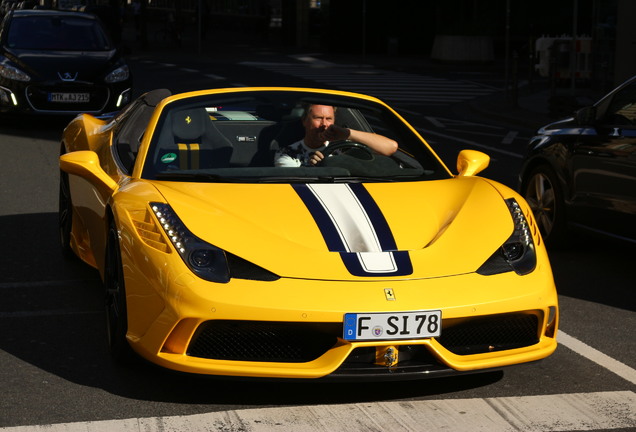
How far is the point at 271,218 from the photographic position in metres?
5.69

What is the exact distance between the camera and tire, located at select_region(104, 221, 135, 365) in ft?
18.8

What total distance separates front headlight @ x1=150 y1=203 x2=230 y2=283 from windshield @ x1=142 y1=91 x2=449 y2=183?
2.31 feet

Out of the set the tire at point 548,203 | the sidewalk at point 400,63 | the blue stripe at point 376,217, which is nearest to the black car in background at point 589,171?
the tire at point 548,203

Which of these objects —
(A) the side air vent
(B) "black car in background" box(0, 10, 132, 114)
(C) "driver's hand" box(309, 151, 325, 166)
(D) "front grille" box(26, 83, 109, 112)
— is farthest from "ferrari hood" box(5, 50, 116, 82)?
(A) the side air vent

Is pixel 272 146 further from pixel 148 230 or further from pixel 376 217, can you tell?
pixel 148 230

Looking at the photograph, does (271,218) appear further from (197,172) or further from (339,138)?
(339,138)

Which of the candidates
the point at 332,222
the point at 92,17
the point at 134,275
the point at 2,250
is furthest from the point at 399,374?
the point at 92,17

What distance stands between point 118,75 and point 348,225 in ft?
41.9

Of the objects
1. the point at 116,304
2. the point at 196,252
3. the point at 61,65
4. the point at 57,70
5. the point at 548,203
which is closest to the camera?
the point at 196,252

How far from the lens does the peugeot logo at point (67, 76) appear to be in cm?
1738

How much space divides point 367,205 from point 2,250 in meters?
3.89

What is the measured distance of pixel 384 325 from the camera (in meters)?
5.15

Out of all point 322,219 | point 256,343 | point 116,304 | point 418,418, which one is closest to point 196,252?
point 256,343

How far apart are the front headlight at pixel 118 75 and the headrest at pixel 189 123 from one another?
36.5 ft
